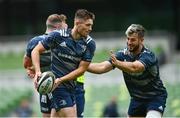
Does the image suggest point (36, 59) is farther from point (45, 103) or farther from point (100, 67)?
point (45, 103)

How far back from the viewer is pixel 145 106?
11.4 m

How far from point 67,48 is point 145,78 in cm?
110

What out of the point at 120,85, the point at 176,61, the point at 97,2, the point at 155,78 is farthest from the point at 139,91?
the point at 97,2

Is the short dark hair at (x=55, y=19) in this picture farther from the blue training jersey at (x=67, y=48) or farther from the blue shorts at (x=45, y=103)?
the blue shorts at (x=45, y=103)

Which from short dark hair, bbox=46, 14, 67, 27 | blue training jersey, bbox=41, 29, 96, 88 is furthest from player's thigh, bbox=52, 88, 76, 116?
short dark hair, bbox=46, 14, 67, 27

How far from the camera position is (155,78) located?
36.9 feet

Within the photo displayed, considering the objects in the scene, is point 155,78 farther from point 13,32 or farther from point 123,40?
point 13,32

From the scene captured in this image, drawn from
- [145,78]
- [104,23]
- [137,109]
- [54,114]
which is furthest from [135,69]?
[104,23]

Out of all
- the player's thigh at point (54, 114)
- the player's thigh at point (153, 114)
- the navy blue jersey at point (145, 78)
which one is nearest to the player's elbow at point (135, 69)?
the navy blue jersey at point (145, 78)

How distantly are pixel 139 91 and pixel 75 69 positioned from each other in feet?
3.01

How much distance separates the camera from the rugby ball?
1076cm

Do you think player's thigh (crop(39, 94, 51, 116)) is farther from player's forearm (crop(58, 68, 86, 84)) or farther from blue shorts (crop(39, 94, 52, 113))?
player's forearm (crop(58, 68, 86, 84))

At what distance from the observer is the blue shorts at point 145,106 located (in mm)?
11289

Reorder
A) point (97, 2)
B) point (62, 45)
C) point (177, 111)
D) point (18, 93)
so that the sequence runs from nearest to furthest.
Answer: point (62, 45), point (177, 111), point (18, 93), point (97, 2)
